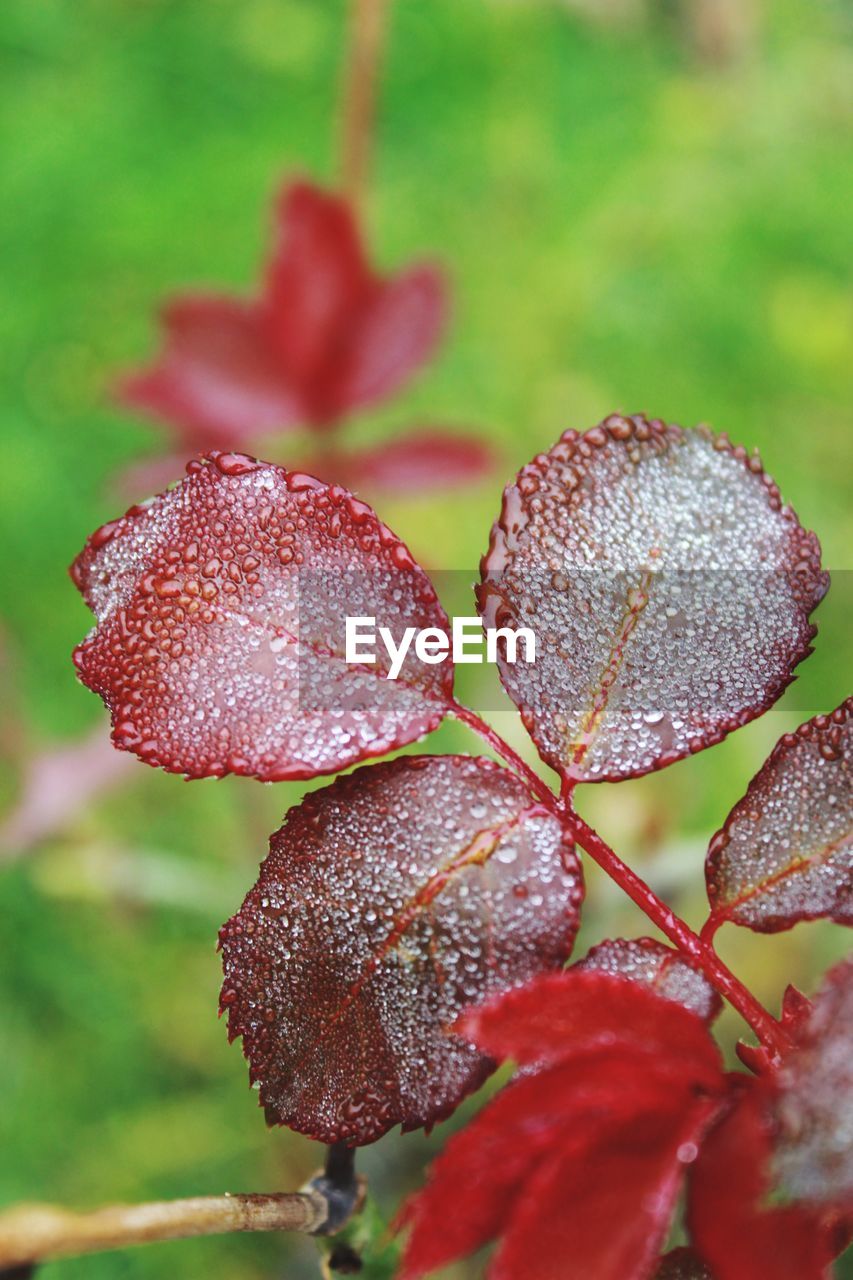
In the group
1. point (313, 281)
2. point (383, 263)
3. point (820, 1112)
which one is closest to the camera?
point (820, 1112)

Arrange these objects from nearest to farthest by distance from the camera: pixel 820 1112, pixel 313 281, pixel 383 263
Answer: pixel 820 1112 < pixel 313 281 < pixel 383 263

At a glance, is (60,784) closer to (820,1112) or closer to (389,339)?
(389,339)

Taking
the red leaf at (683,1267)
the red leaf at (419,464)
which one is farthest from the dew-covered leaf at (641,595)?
the red leaf at (419,464)

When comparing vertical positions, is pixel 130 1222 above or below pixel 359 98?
below

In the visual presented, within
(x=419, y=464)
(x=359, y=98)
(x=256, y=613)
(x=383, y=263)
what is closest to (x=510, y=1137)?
(x=256, y=613)

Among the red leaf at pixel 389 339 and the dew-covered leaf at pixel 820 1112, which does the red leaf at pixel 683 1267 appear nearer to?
the dew-covered leaf at pixel 820 1112

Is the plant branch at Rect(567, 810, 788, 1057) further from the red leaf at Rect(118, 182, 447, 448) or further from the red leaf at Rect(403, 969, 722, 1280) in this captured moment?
the red leaf at Rect(118, 182, 447, 448)
